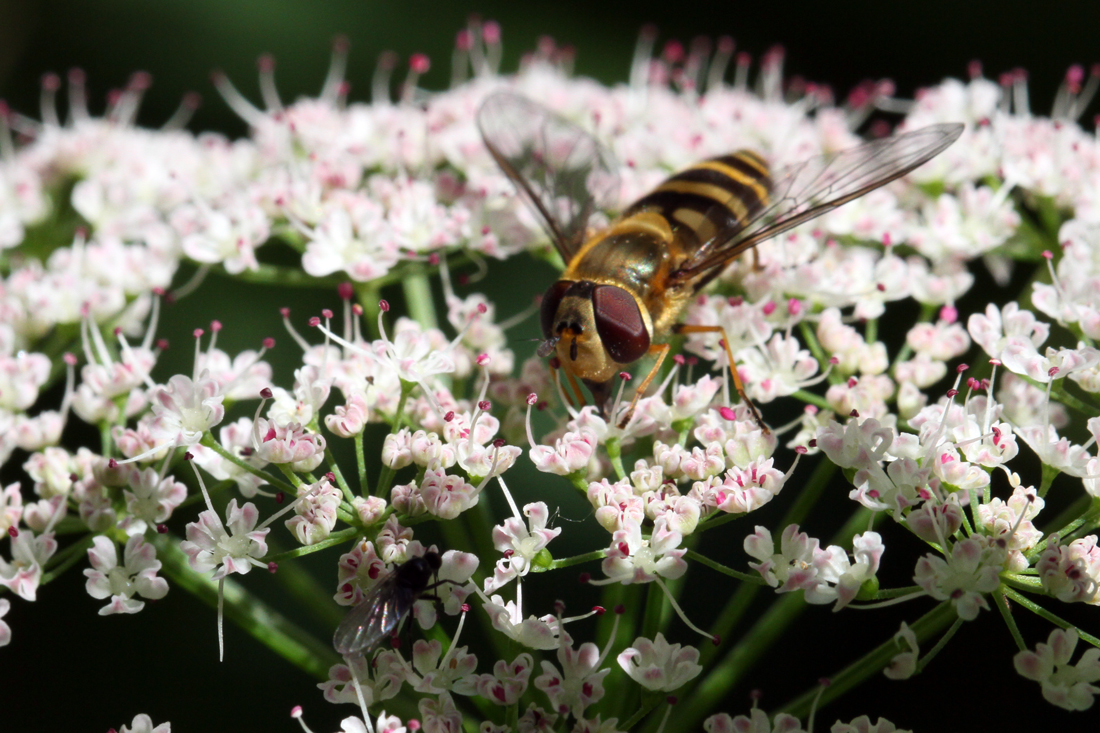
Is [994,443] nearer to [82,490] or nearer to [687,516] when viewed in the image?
[687,516]

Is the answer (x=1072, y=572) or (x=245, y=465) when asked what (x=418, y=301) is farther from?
(x=1072, y=572)

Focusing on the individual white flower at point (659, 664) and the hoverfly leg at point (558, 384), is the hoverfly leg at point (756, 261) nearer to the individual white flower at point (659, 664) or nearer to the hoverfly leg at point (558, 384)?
the hoverfly leg at point (558, 384)

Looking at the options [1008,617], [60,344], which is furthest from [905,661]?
[60,344]

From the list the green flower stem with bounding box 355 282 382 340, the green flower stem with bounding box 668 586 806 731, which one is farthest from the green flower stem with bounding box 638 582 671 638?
the green flower stem with bounding box 355 282 382 340

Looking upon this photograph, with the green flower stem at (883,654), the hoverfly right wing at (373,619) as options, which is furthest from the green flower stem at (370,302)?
the green flower stem at (883,654)

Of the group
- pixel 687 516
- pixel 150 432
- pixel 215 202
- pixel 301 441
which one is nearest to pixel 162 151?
pixel 215 202

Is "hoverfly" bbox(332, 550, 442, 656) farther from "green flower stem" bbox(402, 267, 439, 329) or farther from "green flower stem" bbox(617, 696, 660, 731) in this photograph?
"green flower stem" bbox(402, 267, 439, 329)
